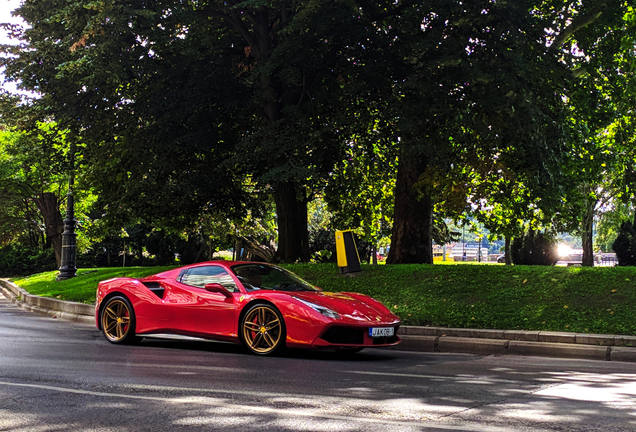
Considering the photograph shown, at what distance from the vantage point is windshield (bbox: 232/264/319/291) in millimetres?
9688

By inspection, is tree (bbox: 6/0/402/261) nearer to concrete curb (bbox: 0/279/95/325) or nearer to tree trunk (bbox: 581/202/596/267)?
concrete curb (bbox: 0/279/95/325)

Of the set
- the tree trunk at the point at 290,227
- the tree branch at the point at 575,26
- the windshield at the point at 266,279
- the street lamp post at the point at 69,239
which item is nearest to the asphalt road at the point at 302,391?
the windshield at the point at 266,279

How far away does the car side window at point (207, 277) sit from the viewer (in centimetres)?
977

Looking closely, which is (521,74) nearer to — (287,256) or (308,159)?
(308,159)

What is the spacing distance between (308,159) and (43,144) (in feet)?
28.8

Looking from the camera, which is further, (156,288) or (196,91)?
(196,91)

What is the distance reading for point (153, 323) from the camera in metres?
10.1

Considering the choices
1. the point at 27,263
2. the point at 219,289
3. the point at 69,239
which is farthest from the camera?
the point at 27,263

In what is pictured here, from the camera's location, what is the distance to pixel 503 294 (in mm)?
12891

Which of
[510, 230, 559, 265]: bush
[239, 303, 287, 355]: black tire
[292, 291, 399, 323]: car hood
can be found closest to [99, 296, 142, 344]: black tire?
[239, 303, 287, 355]: black tire

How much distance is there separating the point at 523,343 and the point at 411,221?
341 inches

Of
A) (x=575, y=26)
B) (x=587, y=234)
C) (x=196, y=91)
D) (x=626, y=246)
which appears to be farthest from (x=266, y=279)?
(x=587, y=234)

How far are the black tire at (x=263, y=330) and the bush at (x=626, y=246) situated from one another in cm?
2604

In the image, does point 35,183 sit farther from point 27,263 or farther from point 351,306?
point 351,306
